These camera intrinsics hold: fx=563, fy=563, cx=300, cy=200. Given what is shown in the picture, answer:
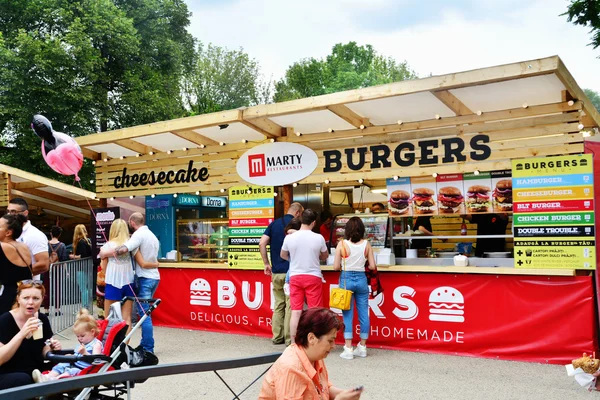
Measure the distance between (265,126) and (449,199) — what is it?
9.23 ft

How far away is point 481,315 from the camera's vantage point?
22.1 feet

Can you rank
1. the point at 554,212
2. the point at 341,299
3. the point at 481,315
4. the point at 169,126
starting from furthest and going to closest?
the point at 169,126, the point at 481,315, the point at 341,299, the point at 554,212

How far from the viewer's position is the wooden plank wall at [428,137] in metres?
6.46

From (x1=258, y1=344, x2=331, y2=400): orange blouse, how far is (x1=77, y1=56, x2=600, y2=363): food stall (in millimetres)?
4225

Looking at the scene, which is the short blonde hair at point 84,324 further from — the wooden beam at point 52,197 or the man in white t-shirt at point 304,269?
the wooden beam at point 52,197

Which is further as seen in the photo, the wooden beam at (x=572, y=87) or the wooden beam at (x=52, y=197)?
the wooden beam at (x=52, y=197)

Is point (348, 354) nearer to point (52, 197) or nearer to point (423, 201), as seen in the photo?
point (423, 201)

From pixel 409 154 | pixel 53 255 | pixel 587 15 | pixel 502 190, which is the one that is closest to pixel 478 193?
pixel 502 190

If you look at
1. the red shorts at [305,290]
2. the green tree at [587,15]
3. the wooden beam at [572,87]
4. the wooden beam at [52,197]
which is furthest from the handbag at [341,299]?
the green tree at [587,15]

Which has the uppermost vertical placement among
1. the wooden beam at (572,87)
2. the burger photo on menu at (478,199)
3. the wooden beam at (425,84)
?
the wooden beam at (425,84)

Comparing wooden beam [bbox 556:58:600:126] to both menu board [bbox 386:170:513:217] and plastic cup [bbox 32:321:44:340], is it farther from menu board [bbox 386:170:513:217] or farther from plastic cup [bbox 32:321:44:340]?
plastic cup [bbox 32:321:44:340]

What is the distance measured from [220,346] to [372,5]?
7335cm

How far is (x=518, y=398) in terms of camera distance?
16.7 ft

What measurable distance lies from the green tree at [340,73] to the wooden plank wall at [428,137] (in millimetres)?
35874
